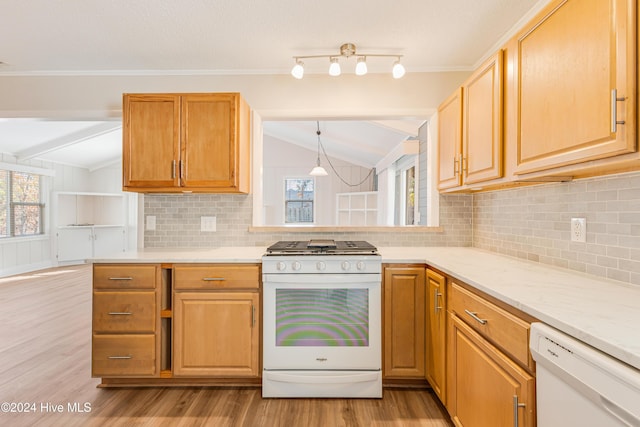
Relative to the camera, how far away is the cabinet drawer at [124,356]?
2188 millimetres

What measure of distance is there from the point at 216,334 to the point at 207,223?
0.99 m

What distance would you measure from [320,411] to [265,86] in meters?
2.40

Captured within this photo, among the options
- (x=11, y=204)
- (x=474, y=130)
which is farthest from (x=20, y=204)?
(x=474, y=130)

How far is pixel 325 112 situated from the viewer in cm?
282

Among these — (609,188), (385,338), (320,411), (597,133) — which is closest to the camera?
(597,133)

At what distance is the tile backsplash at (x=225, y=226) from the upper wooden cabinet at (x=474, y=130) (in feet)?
1.33

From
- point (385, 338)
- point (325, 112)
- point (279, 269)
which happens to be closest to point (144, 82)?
point (325, 112)

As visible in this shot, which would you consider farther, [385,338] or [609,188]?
[385,338]

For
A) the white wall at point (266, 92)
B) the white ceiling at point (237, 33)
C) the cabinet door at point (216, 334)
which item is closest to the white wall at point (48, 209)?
the white wall at point (266, 92)

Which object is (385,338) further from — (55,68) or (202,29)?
(55,68)

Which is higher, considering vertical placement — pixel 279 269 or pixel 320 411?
pixel 279 269

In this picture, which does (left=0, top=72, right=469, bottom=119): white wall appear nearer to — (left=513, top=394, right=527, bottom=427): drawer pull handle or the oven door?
the oven door

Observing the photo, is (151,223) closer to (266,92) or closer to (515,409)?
(266,92)

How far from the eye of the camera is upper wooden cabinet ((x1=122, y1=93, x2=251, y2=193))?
2.44 meters
